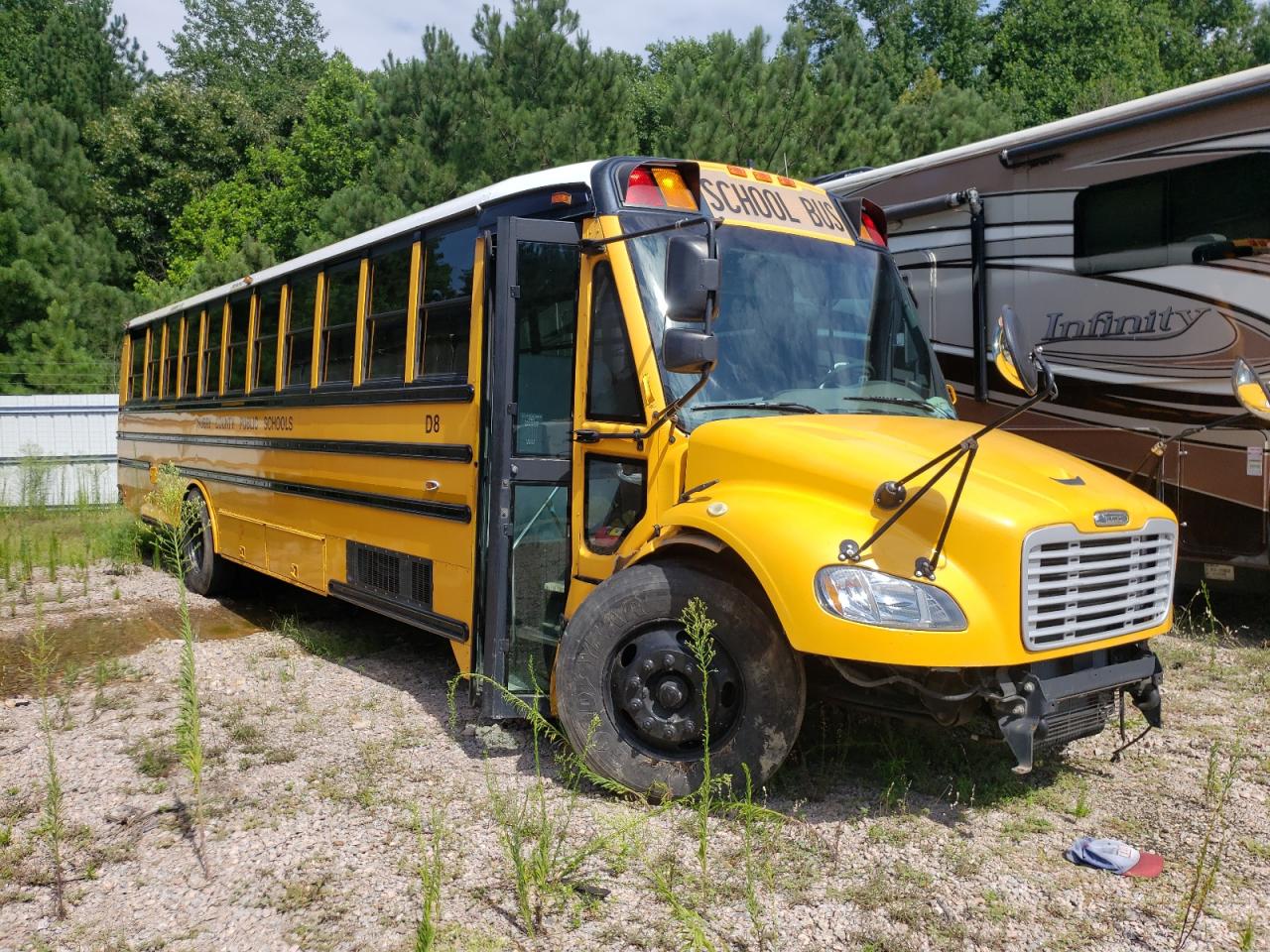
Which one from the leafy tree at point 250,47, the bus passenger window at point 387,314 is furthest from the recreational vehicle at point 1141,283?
the leafy tree at point 250,47

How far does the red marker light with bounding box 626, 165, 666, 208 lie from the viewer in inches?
183

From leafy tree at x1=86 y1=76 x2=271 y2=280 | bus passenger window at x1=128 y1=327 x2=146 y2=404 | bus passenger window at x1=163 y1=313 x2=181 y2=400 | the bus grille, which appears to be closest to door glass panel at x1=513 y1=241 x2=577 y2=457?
the bus grille

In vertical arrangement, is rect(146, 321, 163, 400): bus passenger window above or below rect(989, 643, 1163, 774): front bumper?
above

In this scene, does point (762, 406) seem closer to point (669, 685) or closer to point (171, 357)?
point (669, 685)

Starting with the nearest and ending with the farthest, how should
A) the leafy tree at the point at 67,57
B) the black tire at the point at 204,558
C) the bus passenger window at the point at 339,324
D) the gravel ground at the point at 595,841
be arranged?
1. the gravel ground at the point at 595,841
2. the bus passenger window at the point at 339,324
3. the black tire at the point at 204,558
4. the leafy tree at the point at 67,57

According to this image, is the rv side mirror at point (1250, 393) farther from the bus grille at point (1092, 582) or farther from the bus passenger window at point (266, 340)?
the bus passenger window at point (266, 340)

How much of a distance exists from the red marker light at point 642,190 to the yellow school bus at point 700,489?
0.01 m

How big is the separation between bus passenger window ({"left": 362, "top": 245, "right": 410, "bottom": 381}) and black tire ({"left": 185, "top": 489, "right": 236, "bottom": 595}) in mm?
3529

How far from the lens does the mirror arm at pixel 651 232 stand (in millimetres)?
4176

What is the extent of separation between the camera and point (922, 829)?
3.86m

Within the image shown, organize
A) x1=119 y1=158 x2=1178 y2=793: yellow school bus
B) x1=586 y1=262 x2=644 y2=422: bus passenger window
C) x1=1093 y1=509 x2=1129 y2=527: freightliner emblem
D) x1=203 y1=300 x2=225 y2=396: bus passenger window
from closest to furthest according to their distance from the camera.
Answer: x1=119 y1=158 x2=1178 y2=793: yellow school bus < x1=1093 y1=509 x2=1129 y2=527: freightliner emblem < x1=586 y1=262 x2=644 y2=422: bus passenger window < x1=203 y1=300 x2=225 y2=396: bus passenger window

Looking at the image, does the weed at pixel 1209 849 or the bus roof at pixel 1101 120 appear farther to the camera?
the bus roof at pixel 1101 120

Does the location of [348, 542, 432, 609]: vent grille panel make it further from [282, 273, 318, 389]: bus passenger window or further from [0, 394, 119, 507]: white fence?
[0, 394, 119, 507]: white fence

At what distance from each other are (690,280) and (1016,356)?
121 centimetres
